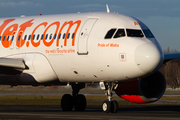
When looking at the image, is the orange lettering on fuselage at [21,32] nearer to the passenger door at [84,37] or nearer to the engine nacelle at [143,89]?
the passenger door at [84,37]

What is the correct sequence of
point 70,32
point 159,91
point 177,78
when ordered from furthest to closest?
point 177,78, point 159,91, point 70,32

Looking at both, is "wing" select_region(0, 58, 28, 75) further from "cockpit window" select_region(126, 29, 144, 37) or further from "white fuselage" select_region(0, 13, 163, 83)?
"cockpit window" select_region(126, 29, 144, 37)

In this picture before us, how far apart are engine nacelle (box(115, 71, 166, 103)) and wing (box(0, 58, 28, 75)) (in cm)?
549

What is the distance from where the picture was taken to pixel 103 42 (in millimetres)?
19469

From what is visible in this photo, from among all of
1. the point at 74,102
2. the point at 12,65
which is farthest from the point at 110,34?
the point at 74,102

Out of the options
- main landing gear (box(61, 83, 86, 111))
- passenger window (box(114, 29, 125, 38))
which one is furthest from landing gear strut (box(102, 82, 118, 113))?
main landing gear (box(61, 83, 86, 111))

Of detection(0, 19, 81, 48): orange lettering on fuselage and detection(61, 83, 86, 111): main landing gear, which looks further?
detection(61, 83, 86, 111): main landing gear

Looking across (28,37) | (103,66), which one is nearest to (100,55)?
(103,66)

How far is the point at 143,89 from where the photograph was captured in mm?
22641

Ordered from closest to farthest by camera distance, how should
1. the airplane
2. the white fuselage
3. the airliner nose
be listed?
the airliner nose
the white fuselage
the airplane

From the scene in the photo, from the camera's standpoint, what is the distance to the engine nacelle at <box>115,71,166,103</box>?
22125mm

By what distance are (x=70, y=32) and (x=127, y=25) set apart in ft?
10.2

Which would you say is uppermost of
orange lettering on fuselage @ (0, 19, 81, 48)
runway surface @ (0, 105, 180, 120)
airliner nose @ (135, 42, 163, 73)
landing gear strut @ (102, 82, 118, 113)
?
orange lettering on fuselage @ (0, 19, 81, 48)

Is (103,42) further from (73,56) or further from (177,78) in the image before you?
(177,78)
